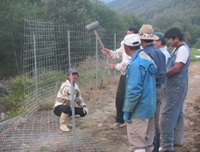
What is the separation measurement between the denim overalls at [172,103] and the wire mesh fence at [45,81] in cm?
95

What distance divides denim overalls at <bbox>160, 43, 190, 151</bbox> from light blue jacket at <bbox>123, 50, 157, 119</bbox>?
0.91 meters

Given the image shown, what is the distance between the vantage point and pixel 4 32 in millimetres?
23891

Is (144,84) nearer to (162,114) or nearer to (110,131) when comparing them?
(162,114)

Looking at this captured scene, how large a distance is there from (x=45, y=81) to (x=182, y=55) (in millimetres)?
3730

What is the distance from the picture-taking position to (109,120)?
5.69m

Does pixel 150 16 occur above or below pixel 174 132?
above

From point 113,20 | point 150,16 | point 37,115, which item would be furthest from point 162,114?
point 150,16

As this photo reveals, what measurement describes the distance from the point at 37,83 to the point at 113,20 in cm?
3219

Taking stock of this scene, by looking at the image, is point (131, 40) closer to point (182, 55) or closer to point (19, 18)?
point (182, 55)

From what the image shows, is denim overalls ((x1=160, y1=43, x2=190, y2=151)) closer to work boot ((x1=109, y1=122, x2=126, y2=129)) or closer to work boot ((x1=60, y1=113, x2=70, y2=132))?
work boot ((x1=109, y1=122, x2=126, y2=129))

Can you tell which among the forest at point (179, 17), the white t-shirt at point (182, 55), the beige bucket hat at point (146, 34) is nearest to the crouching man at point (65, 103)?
the beige bucket hat at point (146, 34)

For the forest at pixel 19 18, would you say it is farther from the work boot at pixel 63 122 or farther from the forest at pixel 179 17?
the forest at pixel 179 17

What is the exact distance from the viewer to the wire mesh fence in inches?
180

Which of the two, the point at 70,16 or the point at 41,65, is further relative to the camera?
the point at 70,16
